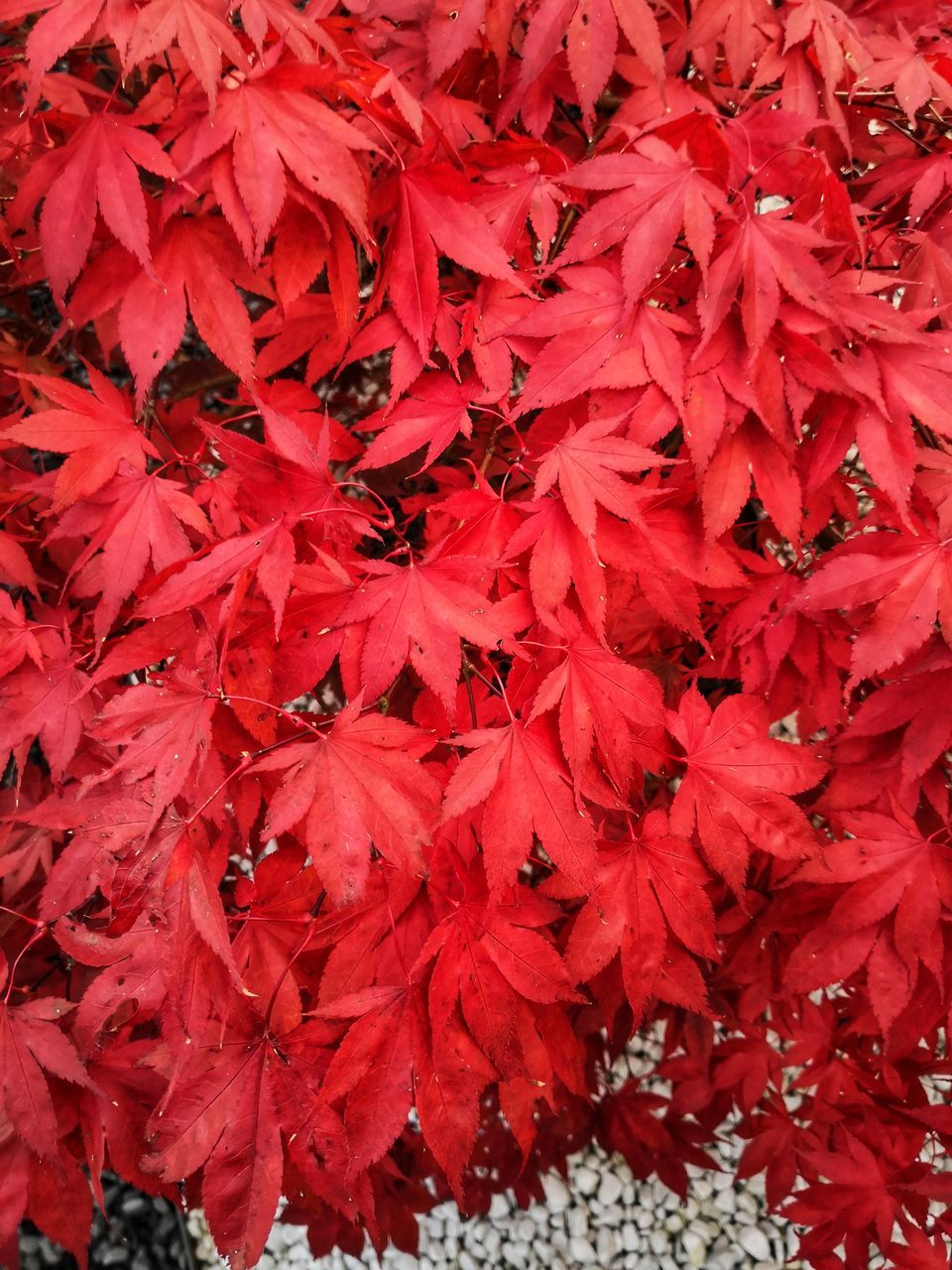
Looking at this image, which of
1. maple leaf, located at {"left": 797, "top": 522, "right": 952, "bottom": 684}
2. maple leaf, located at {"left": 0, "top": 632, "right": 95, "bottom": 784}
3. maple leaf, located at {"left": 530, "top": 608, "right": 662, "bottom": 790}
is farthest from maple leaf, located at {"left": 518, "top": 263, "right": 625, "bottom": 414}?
maple leaf, located at {"left": 0, "top": 632, "right": 95, "bottom": 784}

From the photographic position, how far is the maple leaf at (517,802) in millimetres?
898

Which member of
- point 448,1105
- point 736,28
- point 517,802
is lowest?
point 448,1105

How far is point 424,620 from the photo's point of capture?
0.88m

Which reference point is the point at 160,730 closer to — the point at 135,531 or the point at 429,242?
the point at 135,531

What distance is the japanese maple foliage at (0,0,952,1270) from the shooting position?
89 cm

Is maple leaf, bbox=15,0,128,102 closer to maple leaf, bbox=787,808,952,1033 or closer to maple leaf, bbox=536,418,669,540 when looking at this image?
maple leaf, bbox=536,418,669,540

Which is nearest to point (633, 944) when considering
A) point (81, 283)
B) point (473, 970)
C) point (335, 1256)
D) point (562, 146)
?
point (473, 970)

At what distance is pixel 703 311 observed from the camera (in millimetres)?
913

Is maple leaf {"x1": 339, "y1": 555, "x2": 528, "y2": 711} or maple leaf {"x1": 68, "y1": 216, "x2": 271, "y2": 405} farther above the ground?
maple leaf {"x1": 68, "y1": 216, "x2": 271, "y2": 405}

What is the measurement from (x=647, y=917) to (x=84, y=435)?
34.1 inches

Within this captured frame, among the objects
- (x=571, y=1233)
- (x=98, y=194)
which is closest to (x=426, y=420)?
(x=98, y=194)

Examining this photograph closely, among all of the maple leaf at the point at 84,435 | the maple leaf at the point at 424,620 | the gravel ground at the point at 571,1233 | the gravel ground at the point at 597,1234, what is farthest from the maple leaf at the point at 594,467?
the gravel ground at the point at 597,1234

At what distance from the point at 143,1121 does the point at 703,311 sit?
111cm

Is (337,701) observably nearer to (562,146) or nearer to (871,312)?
(562,146)
